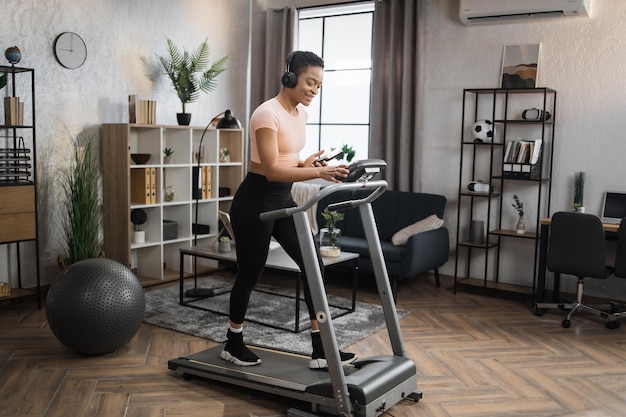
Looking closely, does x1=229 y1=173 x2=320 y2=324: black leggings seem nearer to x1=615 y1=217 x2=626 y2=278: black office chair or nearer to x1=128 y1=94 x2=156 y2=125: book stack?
x1=615 y1=217 x2=626 y2=278: black office chair

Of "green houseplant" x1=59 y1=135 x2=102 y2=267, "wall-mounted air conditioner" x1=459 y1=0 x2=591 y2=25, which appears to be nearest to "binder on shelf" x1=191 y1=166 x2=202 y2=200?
"green houseplant" x1=59 y1=135 x2=102 y2=267

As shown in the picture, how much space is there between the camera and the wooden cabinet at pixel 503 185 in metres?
5.52

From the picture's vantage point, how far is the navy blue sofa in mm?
5406

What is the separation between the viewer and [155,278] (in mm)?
5914

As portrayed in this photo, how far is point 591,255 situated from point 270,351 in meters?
2.38

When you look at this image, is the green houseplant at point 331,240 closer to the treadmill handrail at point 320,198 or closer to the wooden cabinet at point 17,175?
the treadmill handrail at point 320,198

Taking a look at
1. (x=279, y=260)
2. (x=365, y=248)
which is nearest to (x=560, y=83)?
(x=365, y=248)

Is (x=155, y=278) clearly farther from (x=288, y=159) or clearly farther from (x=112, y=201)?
(x=288, y=159)

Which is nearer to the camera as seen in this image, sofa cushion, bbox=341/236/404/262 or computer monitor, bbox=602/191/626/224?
computer monitor, bbox=602/191/626/224

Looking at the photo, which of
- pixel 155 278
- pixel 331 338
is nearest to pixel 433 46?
pixel 155 278

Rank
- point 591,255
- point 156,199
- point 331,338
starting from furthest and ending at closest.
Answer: point 156,199 → point 591,255 → point 331,338

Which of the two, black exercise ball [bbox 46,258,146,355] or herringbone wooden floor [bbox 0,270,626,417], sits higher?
black exercise ball [bbox 46,258,146,355]

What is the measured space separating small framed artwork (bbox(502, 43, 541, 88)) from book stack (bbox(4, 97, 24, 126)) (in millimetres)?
3831

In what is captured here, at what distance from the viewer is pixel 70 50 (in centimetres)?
538
